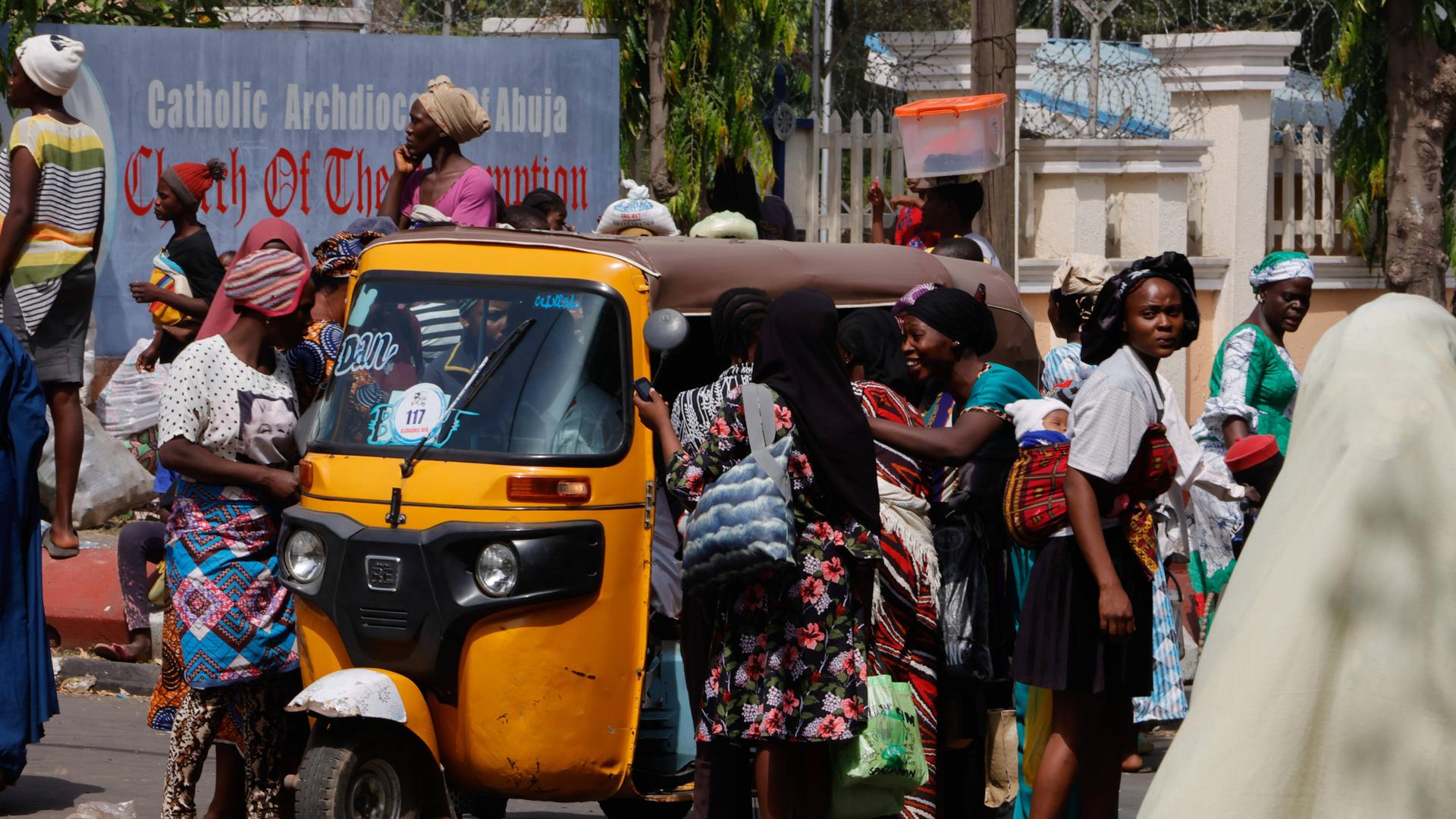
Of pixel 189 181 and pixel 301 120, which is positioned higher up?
pixel 301 120

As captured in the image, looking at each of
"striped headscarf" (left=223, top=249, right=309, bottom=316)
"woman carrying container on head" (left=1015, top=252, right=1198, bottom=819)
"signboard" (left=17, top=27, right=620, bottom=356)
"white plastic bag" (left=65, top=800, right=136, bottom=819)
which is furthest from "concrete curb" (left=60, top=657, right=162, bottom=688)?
"woman carrying container on head" (left=1015, top=252, right=1198, bottom=819)

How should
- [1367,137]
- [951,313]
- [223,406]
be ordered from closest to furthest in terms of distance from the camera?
[223,406]
[951,313]
[1367,137]

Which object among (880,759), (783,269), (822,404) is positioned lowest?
(880,759)

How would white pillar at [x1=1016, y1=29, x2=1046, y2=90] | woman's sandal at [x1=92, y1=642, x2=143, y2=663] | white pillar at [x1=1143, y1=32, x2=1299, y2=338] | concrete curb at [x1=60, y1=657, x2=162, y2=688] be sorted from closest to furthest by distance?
concrete curb at [x1=60, y1=657, x2=162, y2=688]
woman's sandal at [x1=92, y1=642, x2=143, y2=663]
white pillar at [x1=1016, y1=29, x2=1046, y2=90]
white pillar at [x1=1143, y1=32, x2=1299, y2=338]

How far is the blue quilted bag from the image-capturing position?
15.5 ft

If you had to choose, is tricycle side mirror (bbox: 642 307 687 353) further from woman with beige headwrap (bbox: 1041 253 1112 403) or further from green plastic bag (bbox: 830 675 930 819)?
woman with beige headwrap (bbox: 1041 253 1112 403)

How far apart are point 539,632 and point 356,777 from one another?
0.66m

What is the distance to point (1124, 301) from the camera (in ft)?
17.8

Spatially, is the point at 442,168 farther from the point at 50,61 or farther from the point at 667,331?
the point at 667,331

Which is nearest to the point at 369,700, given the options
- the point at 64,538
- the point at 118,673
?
the point at 64,538

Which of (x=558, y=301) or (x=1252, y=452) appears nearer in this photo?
(x=558, y=301)

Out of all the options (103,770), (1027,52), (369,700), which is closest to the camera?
(369,700)

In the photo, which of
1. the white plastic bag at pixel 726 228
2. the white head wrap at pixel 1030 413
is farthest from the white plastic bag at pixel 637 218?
the white head wrap at pixel 1030 413

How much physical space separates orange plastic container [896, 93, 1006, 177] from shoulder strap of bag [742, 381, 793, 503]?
386 cm
